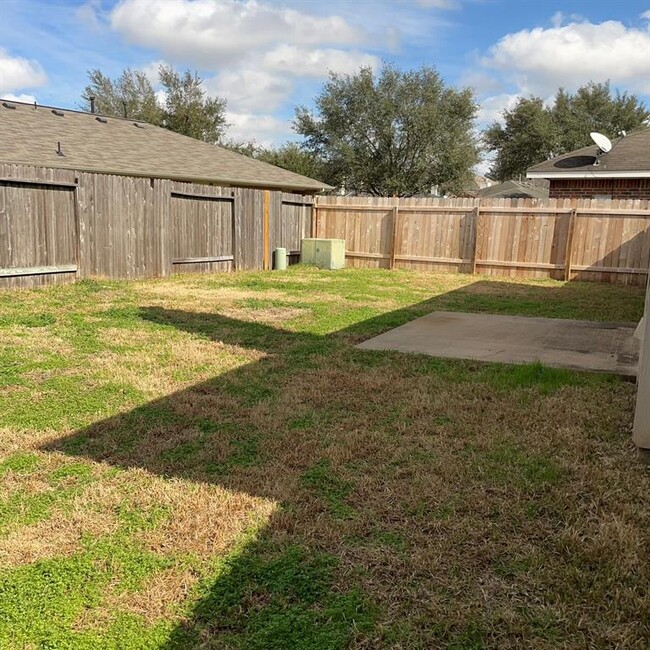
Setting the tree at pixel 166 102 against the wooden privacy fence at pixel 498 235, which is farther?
the tree at pixel 166 102

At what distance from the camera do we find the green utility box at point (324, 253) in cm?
1407

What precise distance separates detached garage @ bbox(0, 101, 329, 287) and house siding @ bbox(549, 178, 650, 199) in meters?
7.32

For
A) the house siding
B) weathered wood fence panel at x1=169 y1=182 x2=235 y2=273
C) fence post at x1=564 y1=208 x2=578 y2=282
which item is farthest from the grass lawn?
the house siding

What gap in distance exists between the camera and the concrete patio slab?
17.5ft

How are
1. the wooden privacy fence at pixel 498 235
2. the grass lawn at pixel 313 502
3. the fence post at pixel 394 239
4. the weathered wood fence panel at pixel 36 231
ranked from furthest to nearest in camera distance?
1. the fence post at pixel 394 239
2. the wooden privacy fence at pixel 498 235
3. the weathered wood fence panel at pixel 36 231
4. the grass lawn at pixel 313 502

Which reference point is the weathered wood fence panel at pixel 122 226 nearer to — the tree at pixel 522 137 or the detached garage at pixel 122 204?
the detached garage at pixel 122 204

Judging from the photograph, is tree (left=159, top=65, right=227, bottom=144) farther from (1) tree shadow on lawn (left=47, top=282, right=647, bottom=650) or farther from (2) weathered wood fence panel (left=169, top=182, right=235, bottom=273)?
(1) tree shadow on lawn (left=47, top=282, right=647, bottom=650)

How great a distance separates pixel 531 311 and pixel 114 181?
7.28 m

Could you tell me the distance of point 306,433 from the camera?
3.56 meters

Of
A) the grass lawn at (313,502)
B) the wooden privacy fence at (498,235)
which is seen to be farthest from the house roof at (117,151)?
the grass lawn at (313,502)

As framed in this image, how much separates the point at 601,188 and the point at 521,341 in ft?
37.9

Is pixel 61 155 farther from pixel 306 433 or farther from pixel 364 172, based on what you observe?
pixel 364 172

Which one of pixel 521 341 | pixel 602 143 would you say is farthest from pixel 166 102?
pixel 521 341

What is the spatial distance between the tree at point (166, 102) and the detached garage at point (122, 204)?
19188 mm
